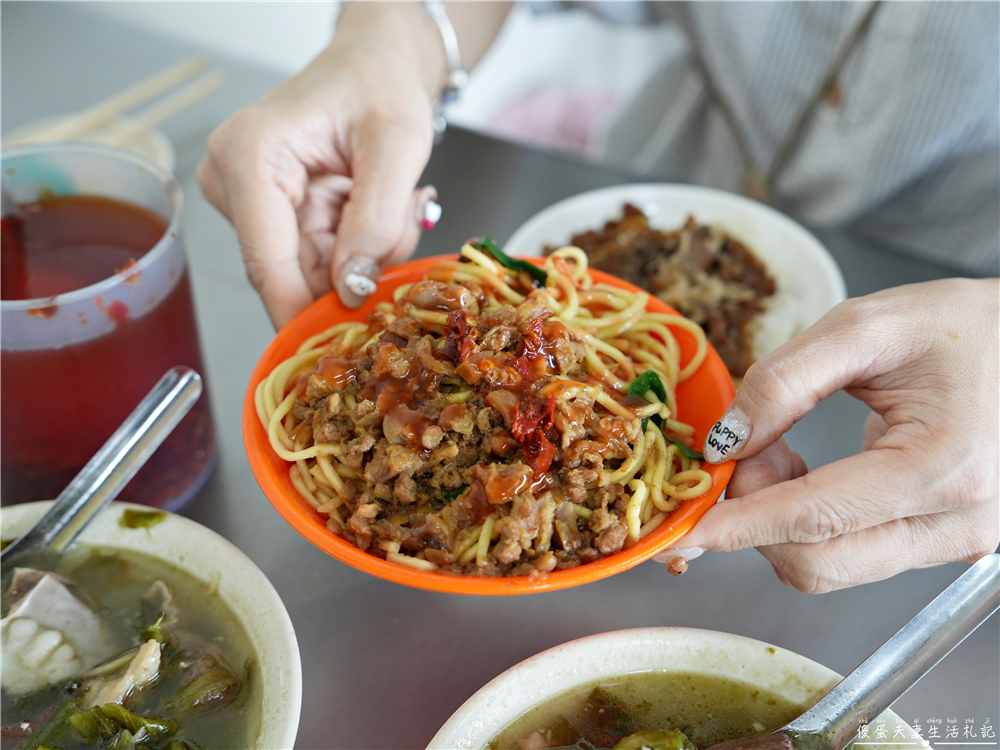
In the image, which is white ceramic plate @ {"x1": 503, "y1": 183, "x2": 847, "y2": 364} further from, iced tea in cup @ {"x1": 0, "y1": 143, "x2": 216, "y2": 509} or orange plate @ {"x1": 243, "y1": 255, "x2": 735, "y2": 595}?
iced tea in cup @ {"x1": 0, "y1": 143, "x2": 216, "y2": 509}

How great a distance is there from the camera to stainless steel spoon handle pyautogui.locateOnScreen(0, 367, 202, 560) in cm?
181

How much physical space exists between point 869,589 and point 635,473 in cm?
85

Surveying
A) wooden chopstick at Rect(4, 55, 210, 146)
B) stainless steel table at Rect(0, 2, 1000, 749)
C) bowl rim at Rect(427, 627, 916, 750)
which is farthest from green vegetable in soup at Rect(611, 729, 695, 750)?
wooden chopstick at Rect(4, 55, 210, 146)

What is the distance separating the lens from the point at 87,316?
176cm

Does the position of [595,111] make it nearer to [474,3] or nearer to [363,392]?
[474,3]

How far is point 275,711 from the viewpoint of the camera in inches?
58.0

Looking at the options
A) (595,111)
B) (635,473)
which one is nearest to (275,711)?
(635,473)

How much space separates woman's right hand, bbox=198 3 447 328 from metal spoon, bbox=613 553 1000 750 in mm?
1470

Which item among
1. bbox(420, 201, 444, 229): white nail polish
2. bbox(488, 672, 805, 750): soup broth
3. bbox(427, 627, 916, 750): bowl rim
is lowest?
bbox(488, 672, 805, 750): soup broth

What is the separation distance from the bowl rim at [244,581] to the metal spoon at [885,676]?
0.67m

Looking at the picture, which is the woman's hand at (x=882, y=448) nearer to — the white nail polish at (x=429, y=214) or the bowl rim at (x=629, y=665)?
the bowl rim at (x=629, y=665)

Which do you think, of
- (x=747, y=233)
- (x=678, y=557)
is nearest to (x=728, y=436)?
(x=678, y=557)

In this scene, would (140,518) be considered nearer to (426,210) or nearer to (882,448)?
(426,210)

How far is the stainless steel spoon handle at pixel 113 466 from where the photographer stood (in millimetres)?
1812
